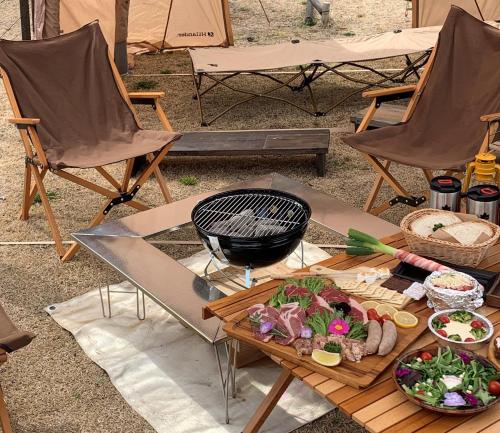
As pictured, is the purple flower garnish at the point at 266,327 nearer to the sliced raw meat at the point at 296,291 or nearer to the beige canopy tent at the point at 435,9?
the sliced raw meat at the point at 296,291

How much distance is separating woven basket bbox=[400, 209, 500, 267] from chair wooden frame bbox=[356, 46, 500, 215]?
1190mm

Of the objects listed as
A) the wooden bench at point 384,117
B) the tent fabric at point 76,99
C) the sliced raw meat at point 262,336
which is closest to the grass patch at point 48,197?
the tent fabric at point 76,99

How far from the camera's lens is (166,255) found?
11.0 ft

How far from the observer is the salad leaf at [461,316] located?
2.42 meters

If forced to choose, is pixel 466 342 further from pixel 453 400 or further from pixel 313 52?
pixel 313 52

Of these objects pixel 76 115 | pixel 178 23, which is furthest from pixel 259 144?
pixel 178 23

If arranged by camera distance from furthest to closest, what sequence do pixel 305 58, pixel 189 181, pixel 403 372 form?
pixel 305 58 < pixel 189 181 < pixel 403 372

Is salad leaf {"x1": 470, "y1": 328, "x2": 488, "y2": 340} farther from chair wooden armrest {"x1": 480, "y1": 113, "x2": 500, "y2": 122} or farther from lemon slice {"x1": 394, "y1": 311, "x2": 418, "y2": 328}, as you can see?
chair wooden armrest {"x1": 480, "y1": 113, "x2": 500, "y2": 122}

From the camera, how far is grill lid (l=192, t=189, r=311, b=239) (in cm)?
308

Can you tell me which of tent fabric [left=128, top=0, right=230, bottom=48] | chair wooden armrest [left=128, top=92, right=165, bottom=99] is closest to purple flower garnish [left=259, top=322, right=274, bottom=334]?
chair wooden armrest [left=128, top=92, right=165, bottom=99]

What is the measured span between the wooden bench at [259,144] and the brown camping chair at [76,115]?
518mm

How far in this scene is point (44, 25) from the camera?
6148 mm

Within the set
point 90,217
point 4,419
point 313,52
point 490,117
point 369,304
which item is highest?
point 490,117

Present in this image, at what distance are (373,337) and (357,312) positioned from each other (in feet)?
0.46
